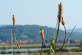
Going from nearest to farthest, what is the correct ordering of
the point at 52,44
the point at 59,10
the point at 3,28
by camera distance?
the point at 59,10 < the point at 52,44 < the point at 3,28

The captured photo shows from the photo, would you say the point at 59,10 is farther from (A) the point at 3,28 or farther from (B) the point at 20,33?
(A) the point at 3,28

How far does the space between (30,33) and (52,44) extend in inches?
6130

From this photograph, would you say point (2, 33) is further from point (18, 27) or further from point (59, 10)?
point (59, 10)

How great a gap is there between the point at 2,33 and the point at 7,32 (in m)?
3.47

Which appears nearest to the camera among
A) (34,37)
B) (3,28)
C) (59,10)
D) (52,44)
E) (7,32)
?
(59,10)

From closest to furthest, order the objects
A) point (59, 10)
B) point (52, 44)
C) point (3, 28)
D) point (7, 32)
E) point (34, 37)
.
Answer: point (59, 10), point (52, 44), point (34, 37), point (7, 32), point (3, 28)

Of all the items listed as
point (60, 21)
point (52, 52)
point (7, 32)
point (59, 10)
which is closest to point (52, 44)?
point (52, 52)

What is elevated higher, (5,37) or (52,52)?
(52,52)

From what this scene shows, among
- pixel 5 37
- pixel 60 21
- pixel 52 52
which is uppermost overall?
pixel 60 21

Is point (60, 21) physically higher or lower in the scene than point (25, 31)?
higher

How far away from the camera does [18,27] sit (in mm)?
165250

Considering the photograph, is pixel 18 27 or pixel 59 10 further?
pixel 18 27

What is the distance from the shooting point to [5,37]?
15412 centimetres

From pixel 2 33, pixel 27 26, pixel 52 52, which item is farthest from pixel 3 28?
pixel 52 52
